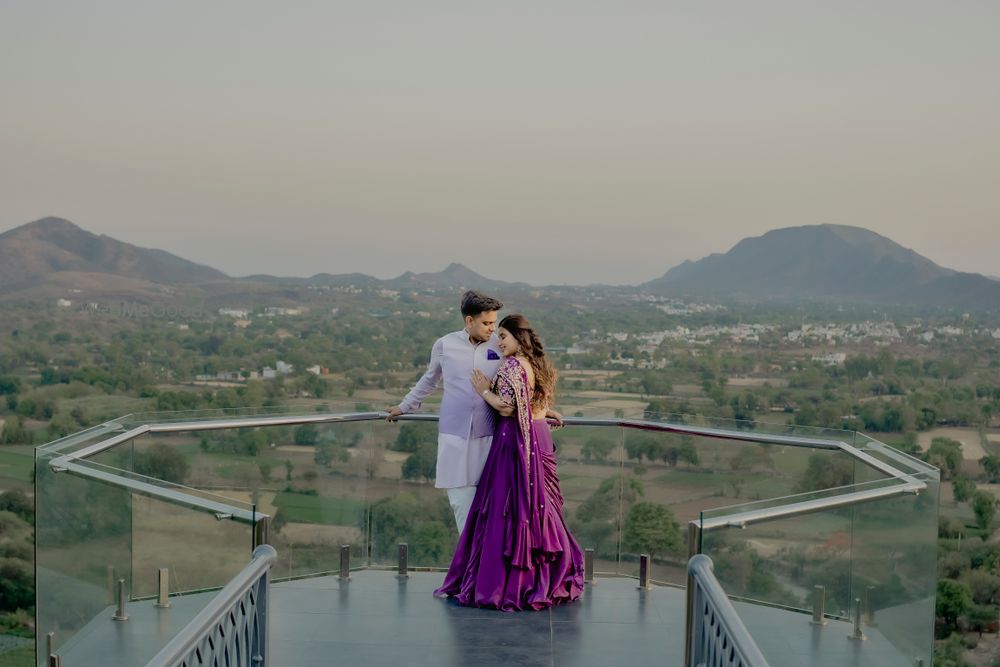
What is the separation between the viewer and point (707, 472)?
246 inches

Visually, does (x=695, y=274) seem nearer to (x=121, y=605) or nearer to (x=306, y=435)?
(x=306, y=435)

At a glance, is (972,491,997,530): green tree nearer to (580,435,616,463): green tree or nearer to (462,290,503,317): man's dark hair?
(580,435,616,463): green tree

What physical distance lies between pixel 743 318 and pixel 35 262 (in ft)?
106

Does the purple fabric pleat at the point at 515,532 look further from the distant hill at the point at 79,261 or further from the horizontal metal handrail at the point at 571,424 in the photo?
the distant hill at the point at 79,261

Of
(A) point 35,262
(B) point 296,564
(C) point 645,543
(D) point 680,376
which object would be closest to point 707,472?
(C) point 645,543

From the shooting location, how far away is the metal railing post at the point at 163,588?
3.79 meters

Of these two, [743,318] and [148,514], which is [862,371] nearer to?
[743,318]

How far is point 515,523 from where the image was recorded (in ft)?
18.3

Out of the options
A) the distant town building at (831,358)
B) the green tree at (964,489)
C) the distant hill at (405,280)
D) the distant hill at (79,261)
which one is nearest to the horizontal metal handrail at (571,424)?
the green tree at (964,489)

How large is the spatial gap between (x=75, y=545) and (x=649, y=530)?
3.21 metres

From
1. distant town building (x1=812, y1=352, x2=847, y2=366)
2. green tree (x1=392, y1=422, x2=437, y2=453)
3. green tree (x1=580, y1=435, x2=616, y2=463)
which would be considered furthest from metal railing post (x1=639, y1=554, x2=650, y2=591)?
distant town building (x1=812, y1=352, x2=847, y2=366)

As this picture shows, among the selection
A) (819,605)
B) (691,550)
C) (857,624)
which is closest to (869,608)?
(857,624)

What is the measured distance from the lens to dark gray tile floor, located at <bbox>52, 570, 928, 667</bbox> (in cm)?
372

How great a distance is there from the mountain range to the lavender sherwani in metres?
31.1
